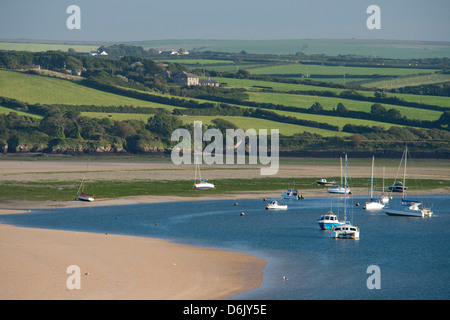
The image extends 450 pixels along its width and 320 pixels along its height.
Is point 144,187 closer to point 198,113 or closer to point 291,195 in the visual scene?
point 291,195

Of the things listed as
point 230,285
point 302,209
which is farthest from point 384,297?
point 302,209

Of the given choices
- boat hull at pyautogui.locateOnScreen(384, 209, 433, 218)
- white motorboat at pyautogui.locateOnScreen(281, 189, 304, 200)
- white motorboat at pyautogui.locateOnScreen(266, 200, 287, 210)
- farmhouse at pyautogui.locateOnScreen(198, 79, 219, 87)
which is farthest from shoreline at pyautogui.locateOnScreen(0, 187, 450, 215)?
farmhouse at pyautogui.locateOnScreen(198, 79, 219, 87)

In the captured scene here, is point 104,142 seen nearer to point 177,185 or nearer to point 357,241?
point 177,185

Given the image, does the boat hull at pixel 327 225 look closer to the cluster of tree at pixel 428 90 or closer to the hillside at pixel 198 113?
the hillside at pixel 198 113

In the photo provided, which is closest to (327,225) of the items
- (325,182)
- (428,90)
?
(325,182)

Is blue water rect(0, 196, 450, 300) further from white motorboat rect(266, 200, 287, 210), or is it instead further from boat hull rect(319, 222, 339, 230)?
white motorboat rect(266, 200, 287, 210)

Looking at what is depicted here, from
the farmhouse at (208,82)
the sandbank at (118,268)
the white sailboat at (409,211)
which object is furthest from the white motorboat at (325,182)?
the farmhouse at (208,82)

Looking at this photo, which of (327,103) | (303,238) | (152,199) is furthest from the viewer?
(327,103)
